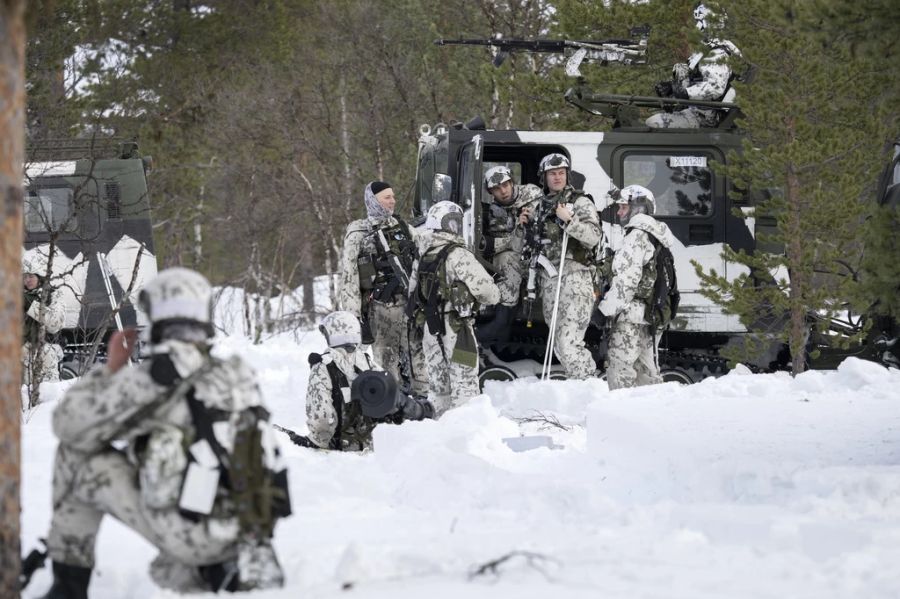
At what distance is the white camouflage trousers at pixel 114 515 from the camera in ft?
13.1

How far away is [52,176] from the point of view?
1276cm

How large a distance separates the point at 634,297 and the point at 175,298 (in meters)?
6.08

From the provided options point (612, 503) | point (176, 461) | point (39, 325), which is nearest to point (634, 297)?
point (612, 503)

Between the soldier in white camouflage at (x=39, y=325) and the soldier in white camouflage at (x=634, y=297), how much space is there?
4216 mm

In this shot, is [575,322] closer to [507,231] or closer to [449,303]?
[507,231]

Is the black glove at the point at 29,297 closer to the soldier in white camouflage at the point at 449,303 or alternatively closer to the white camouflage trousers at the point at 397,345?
the white camouflage trousers at the point at 397,345

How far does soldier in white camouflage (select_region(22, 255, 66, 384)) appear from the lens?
9.34 meters

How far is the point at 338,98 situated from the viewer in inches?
806

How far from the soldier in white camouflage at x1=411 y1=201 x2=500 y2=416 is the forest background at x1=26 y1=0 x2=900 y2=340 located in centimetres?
241

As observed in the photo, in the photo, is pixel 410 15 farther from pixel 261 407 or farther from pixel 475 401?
pixel 261 407

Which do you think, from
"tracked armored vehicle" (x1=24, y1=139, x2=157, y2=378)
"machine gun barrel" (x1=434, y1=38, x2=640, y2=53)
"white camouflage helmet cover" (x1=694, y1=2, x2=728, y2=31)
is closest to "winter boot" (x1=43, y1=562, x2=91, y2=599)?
"machine gun barrel" (x1=434, y1=38, x2=640, y2=53)

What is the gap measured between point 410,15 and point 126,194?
23.7ft

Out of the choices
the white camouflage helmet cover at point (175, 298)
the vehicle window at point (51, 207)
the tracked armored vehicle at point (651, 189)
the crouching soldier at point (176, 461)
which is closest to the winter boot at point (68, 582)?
the crouching soldier at point (176, 461)

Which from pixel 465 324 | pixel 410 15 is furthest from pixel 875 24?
pixel 410 15
